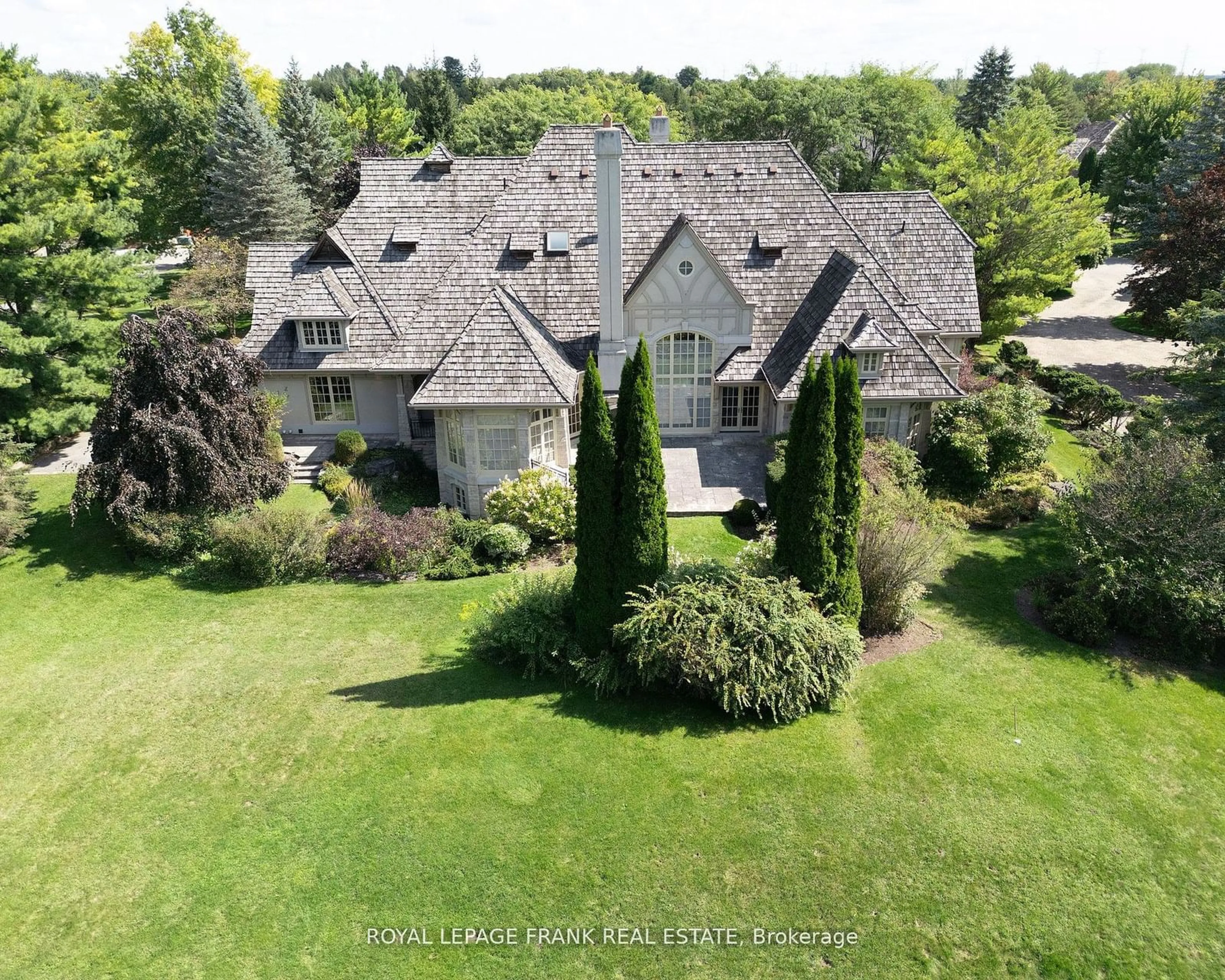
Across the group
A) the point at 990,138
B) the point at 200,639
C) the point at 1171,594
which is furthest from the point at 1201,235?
the point at 200,639

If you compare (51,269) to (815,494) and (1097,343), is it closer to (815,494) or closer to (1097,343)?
(815,494)

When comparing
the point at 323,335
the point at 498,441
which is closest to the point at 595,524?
the point at 498,441

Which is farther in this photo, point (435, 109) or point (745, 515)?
point (435, 109)

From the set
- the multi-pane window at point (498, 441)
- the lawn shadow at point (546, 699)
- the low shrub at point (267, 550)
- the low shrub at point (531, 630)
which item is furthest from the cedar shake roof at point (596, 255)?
the lawn shadow at point (546, 699)

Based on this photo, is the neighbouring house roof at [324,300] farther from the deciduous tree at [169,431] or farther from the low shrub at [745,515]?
the low shrub at [745,515]

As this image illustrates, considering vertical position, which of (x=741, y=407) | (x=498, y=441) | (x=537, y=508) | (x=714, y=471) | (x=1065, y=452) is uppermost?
(x=741, y=407)

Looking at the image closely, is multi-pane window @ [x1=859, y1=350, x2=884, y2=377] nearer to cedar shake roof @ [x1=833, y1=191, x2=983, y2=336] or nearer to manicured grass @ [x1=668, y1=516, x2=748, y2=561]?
cedar shake roof @ [x1=833, y1=191, x2=983, y2=336]
